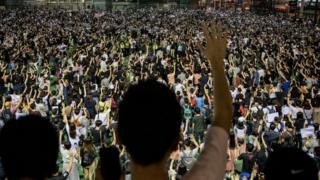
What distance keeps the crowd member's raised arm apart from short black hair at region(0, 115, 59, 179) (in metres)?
0.50

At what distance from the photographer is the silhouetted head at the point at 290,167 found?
5.19 ft

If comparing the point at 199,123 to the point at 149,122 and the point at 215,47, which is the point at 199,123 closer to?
the point at 215,47

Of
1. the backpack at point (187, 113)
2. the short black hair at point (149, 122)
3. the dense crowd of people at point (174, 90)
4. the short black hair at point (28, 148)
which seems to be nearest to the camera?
the short black hair at point (149, 122)

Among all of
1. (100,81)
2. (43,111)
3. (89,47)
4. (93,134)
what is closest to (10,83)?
(100,81)

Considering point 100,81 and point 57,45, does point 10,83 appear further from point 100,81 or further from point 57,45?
point 57,45

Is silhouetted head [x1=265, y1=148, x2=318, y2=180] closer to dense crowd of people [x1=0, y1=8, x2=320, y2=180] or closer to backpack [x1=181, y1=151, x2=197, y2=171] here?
dense crowd of people [x1=0, y1=8, x2=320, y2=180]

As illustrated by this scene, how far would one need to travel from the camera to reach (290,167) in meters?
1.60

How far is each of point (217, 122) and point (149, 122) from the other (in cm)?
31

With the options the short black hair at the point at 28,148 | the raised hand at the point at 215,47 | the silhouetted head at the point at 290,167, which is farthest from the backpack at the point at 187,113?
Result: the short black hair at the point at 28,148

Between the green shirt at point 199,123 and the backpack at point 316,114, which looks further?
the backpack at point 316,114

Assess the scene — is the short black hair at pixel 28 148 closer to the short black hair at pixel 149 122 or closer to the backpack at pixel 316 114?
the short black hair at pixel 149 122

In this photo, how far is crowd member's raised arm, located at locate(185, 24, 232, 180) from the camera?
143 cm

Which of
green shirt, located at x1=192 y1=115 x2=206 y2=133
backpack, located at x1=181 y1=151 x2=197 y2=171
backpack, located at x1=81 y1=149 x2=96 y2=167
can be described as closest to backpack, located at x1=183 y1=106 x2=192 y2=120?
green shirt, located at x1=192 y1=115 x2=206 y2=133

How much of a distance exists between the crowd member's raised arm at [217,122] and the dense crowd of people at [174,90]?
24 centimetres
